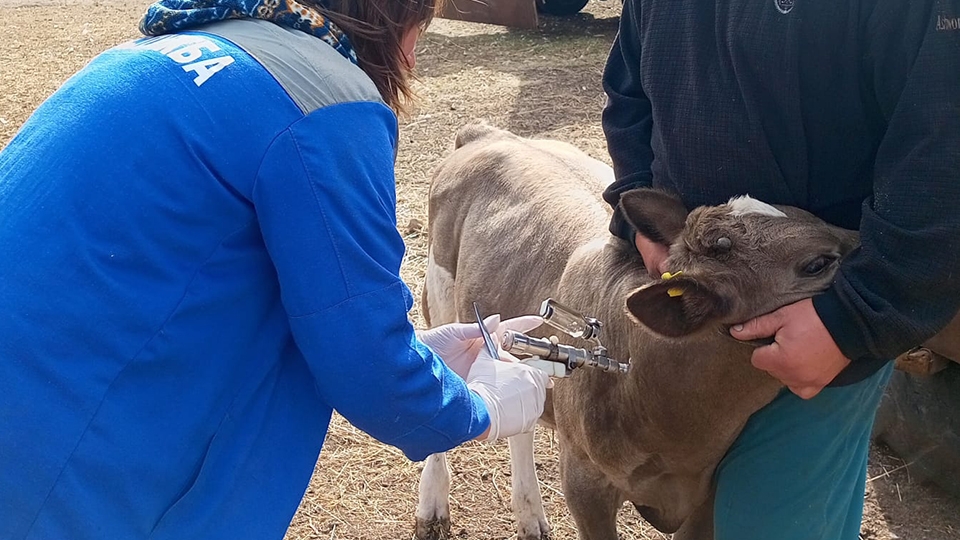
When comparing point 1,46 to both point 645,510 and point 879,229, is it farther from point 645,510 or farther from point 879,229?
point 879,229

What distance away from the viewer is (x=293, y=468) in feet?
7.38

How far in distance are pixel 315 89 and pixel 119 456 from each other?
86 cm

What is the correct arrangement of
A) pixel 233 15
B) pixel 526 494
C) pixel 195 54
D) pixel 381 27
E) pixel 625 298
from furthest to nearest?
pixel 526 494 < pixel 625 298 < pixel 381 27 < pixel 233 15 < pixel 195 54

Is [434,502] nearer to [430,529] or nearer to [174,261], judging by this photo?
[430,529]

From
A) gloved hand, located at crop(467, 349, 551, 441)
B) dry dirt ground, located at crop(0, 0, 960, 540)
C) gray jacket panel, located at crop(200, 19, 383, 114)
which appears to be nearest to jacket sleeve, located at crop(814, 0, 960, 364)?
gloved hand, located at crop(467, 349, 551, 441)

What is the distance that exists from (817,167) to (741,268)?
345 mm

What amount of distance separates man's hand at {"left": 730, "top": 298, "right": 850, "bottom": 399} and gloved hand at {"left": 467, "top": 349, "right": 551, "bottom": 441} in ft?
1.97

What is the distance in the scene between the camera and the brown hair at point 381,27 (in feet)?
7.02

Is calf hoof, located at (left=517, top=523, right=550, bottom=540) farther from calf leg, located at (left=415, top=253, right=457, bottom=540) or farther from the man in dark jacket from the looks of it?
the man in dark jacket

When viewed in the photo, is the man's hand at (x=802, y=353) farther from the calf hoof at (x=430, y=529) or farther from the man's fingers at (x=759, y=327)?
the calf hoof at (x=430, y=529)

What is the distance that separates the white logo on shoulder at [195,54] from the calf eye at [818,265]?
1.63 m

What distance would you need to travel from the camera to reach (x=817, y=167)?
2.62 meters

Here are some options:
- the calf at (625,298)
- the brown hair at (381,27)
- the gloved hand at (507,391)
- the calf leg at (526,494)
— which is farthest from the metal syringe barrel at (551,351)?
the calf leg at (526,494)

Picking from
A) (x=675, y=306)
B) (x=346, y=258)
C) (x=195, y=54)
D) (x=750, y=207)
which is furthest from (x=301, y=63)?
(x=750, y=207)
